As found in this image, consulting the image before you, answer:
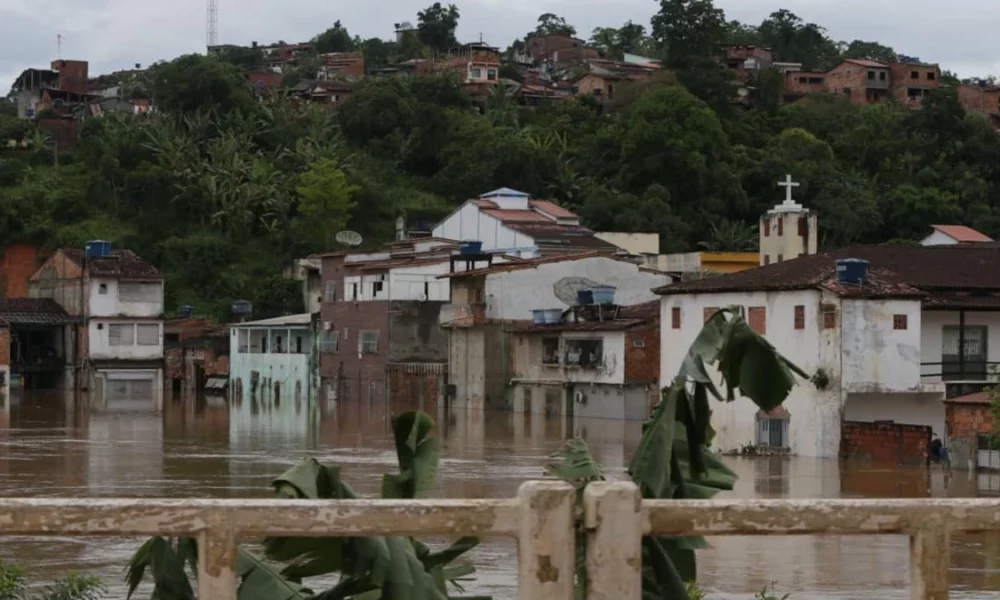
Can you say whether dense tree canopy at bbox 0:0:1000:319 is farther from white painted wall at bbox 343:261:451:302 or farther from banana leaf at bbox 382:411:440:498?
banana leaf at bbox 382:411:440:498

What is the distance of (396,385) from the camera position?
6303cm

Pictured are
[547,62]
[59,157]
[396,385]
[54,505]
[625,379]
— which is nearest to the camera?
[54,505]

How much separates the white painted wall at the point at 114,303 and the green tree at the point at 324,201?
12269mm

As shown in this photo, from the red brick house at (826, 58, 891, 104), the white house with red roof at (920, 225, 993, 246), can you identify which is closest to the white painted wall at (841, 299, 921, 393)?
the white house with red roof at (920, 225, 993, 246)

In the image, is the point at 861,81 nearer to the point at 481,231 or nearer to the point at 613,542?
the point at 481,231

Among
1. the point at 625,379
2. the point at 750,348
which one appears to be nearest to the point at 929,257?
the point at 625,379

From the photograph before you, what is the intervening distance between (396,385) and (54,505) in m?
57.0

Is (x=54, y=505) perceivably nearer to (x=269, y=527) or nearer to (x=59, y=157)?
(x=269, y=527)

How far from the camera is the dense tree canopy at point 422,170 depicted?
275 feet

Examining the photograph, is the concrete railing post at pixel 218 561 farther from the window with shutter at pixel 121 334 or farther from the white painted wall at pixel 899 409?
the window with shutter at pixel 121 334

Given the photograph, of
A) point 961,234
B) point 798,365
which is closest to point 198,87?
point 961,234

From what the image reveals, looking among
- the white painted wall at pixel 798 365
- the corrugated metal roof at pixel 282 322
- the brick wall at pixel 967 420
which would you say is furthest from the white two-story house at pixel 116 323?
the brick wall at pixel 967 420

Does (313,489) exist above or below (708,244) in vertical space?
below

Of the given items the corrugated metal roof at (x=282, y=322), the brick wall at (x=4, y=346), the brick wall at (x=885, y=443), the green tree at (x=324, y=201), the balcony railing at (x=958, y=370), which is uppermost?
the green tree at (x=324, y=201)
